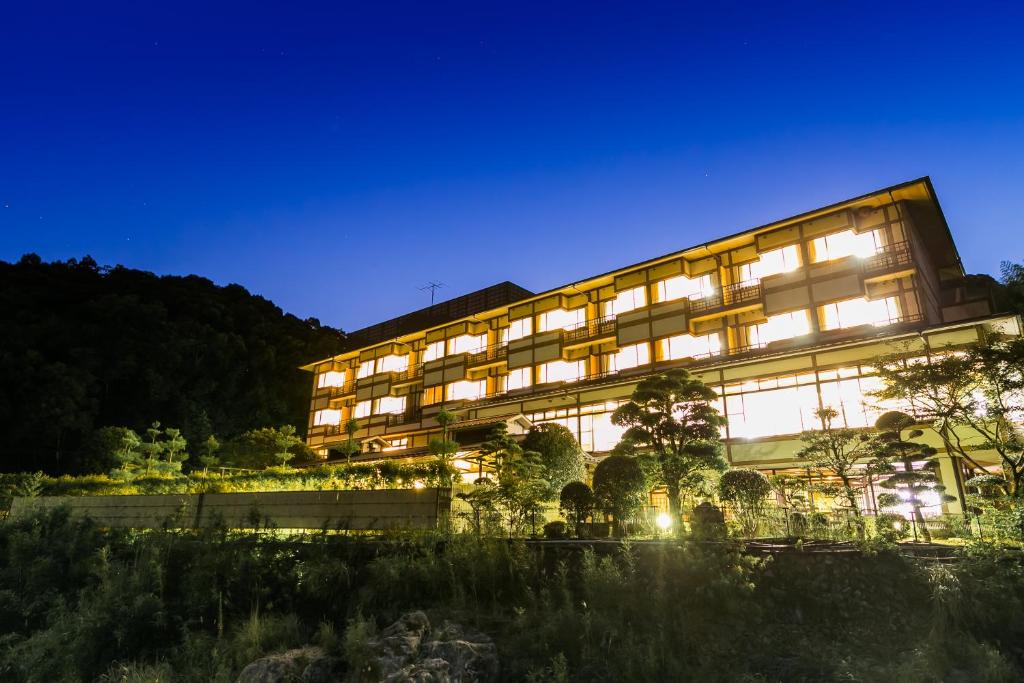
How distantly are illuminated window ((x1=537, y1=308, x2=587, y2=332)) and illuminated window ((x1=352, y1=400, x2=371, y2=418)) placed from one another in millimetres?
14088

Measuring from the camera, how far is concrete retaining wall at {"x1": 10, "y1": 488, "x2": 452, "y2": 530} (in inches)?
495

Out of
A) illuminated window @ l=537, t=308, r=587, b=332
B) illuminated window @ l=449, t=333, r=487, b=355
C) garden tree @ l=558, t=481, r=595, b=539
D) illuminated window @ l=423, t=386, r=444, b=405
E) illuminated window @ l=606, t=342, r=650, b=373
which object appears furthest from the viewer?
illuminated window @ l=423, t=386, r=444, b=405

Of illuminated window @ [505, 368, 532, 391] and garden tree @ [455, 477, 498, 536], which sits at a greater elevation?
illuminated window @ [505, 368, 532, 391]

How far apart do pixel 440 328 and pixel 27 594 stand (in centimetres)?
2398

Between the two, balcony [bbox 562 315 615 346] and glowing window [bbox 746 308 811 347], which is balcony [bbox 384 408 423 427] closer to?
balcony [bbox 562 315 615 346]

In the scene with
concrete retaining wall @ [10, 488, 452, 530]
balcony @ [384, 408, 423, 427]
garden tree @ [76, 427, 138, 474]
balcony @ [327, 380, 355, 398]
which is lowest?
concrete retaining wall @ [10, 488, 452, 530]

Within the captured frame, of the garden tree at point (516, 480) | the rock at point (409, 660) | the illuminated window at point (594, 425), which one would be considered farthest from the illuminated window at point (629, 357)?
the rock at point (409, 660)

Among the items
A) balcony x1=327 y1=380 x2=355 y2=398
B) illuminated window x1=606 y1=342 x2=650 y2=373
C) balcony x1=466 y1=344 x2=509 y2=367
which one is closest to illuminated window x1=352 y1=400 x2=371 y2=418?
balcony x1=327 y1=380 x2=355 y2=398

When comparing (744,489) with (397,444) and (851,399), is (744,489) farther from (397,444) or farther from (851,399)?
(397,444)

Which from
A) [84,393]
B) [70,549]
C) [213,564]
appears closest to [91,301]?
[84,393]

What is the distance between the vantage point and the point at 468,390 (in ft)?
109

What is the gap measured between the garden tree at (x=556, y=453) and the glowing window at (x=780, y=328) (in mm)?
9843

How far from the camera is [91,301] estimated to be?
127 ft

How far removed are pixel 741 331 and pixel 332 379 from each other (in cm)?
2769
